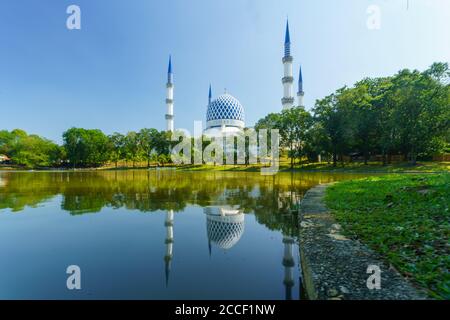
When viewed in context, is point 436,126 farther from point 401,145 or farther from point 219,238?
point 219,238

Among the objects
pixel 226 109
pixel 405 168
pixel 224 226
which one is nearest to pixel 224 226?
pixel 224 226

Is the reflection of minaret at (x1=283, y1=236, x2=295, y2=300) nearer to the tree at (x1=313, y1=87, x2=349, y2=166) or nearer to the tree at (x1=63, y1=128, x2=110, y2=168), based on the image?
the tree at (x1=313, y1=87, x2=349, y2=166)

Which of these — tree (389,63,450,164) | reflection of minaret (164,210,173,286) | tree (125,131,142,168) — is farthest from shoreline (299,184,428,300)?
tree (125,131,142,168)

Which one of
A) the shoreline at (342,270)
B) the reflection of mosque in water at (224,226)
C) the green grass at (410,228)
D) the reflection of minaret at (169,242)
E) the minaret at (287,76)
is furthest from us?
the minaret at (287,76)

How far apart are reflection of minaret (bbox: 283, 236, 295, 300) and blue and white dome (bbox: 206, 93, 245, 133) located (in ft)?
251

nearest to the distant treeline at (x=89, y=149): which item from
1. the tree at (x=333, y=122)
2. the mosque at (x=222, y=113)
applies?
the mosque at (x=222, y=113)

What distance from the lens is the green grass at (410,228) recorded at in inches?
129

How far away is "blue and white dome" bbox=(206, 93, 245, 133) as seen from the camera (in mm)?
81812

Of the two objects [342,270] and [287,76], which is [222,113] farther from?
[342,270]

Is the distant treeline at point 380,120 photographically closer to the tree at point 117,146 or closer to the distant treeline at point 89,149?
the distant treeline at point 89,149

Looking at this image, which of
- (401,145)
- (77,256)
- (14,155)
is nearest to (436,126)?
(401,145)

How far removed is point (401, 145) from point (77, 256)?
43179 millimetres

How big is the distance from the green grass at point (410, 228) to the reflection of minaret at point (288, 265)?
1338mm
